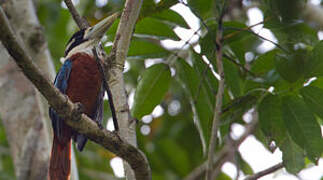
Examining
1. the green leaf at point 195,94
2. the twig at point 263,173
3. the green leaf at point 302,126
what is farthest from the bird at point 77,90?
the green leaf at point 302,126

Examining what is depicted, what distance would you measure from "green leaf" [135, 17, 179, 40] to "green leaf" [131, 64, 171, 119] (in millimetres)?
159

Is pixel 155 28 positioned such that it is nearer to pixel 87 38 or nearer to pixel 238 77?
pixel 238 77

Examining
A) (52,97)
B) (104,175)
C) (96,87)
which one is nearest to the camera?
(52,97)

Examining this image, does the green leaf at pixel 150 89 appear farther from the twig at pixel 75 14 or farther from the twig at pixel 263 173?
the twig at pixel 263 173

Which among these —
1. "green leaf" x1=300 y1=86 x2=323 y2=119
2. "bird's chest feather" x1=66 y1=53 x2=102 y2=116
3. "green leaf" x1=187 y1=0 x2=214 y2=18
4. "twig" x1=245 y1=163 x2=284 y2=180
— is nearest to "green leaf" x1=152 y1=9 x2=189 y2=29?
"green leaf" x1=187 y1=0 x2=214 y2=18

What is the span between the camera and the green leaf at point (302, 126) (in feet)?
6.66

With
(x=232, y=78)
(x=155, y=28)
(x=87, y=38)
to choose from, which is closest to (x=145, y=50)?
(x=155, y=28)

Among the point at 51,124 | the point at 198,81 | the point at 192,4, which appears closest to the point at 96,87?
the point at 51,124

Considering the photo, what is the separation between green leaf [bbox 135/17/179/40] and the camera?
7.66 feet

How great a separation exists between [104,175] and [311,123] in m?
2.91

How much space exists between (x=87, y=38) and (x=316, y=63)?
5.34 ft

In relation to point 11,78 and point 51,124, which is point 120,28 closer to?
point 51,124

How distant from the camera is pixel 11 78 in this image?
3.51 m

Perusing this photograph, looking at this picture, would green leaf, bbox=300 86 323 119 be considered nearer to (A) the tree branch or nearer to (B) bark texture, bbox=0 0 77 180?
(A) the tree branch
